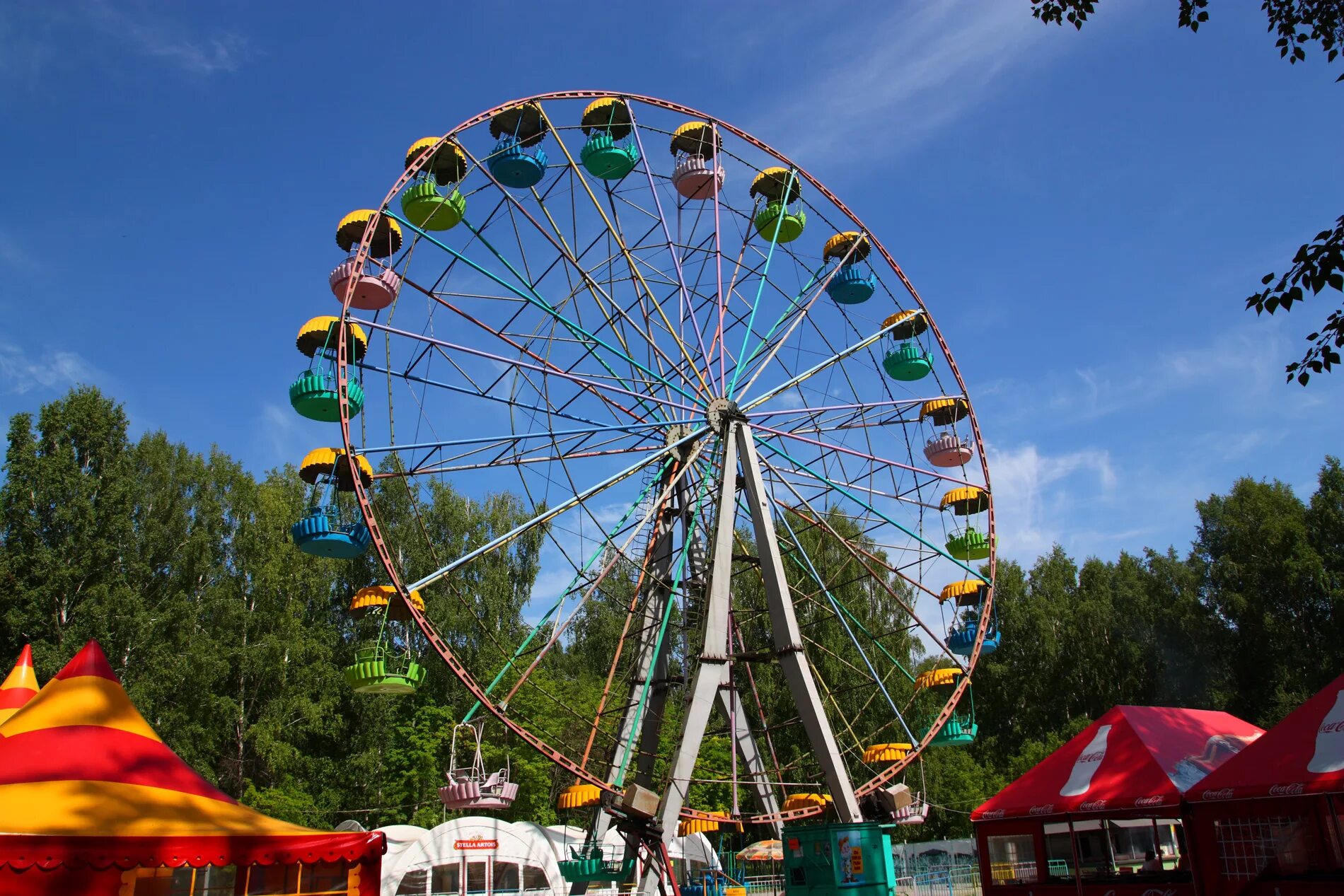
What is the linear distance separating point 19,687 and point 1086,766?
13.9 metres

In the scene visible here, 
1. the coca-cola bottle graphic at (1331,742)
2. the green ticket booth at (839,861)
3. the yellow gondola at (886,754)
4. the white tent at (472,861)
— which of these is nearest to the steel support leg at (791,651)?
the green ticket booth at (839,861)

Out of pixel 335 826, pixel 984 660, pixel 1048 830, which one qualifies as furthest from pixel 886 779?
pixel 984 660

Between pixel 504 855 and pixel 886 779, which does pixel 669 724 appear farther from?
pixel 886 779

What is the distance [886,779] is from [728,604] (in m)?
3.47

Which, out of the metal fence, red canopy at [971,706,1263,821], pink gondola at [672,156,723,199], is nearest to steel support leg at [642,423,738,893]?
red canopy at [971,706,1263,821]

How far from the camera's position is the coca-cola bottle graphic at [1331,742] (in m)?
8.84

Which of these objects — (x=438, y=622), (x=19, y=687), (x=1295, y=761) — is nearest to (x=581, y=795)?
(x=19, y=687)

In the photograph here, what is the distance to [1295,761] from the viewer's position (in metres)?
9.23

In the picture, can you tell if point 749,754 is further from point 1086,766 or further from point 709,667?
point 1086,766

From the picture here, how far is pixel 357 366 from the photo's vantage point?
13766mm

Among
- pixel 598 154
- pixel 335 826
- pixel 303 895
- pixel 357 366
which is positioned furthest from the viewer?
pixel 335 826

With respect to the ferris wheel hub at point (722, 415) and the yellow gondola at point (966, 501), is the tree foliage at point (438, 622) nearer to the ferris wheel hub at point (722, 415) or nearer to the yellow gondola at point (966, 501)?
the yellow gondola at point (966, 501)

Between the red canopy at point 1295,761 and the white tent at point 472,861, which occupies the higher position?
the red canopy at point 1295,761

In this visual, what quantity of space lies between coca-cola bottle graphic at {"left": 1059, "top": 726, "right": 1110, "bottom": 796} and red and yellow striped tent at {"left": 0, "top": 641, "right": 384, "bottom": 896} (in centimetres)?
807
